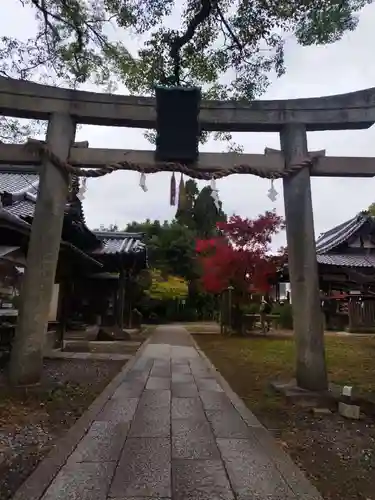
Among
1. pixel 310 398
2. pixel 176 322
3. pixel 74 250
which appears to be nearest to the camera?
pixel 310 398

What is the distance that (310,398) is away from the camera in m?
5.18

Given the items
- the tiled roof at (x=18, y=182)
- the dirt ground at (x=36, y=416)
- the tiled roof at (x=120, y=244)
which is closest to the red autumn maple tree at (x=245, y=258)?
the tiled roof at (x=120, y=244)

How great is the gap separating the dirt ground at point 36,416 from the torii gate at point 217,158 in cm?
44

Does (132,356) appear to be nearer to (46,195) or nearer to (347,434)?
(46,195)

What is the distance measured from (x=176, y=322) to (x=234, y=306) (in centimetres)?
1706

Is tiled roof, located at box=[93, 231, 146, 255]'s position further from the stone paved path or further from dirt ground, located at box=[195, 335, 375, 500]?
the stone paved path

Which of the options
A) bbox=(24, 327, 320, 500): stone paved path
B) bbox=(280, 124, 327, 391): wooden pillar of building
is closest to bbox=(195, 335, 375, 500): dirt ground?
bbox=(24, 327, 320, 500): stone paved path

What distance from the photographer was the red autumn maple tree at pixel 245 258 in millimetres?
16469

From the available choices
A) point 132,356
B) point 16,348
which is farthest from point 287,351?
point 16,348

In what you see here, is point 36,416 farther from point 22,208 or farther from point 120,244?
point 120,244

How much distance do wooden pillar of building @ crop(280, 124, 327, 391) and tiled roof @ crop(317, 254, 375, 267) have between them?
47.1ft

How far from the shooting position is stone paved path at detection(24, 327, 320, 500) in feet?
8.87

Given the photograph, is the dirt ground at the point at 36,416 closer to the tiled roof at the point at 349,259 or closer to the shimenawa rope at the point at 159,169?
the shimenawa rope at the point at 159,169

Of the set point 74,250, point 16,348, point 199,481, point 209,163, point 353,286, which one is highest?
point 209,163
